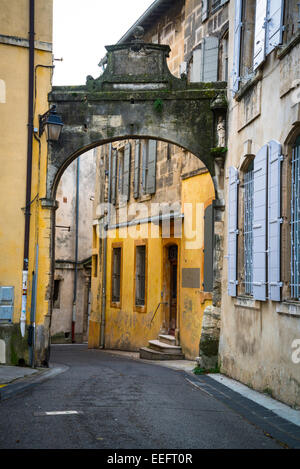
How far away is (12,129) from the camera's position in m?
11.6

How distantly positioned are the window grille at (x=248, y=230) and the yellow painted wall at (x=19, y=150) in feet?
12.1

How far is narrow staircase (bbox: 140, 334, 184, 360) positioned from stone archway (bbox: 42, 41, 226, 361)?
14.9 feet

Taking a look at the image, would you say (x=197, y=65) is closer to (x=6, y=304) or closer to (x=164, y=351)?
(x=164, y=351)

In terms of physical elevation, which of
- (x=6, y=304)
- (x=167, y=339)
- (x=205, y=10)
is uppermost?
(x=205, y=10)

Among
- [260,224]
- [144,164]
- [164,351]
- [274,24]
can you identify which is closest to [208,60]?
[144,164]

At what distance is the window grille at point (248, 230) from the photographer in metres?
9.80

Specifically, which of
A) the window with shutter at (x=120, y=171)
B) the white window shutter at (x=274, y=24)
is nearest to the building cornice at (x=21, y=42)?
the white window shutter at (x=274, y=24)

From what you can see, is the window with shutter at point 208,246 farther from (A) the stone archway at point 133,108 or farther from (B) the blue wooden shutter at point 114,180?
(B) the blue wooden shutter at point 114,180

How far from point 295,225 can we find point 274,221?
0.39 meters

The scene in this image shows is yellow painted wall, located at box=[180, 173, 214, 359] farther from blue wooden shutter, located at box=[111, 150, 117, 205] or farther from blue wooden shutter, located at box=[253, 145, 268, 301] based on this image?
blue wooden shutter, located at box=[111, 150, 117, 205]

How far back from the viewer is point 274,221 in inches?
322
